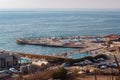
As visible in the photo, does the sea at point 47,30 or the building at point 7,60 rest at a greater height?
the sea at point 47,30

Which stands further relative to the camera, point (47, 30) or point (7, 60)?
point (47, 30)

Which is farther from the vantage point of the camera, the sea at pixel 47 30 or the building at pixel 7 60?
the sea at pixel 47 30

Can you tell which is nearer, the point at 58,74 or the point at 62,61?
the point at 58,74

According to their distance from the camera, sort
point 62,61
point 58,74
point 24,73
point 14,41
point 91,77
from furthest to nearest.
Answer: point 14,41 → point 62,61 → point 24,73 → point 91,77 → point 58,74

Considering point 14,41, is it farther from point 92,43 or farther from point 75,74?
point 75,74

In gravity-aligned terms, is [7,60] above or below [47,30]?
below

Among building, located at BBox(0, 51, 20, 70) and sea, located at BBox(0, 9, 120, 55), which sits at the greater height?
sea, located at BBox(0, 9, 120, 55)

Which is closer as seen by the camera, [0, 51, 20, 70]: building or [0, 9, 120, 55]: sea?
[0, 51, 20, 70]: building

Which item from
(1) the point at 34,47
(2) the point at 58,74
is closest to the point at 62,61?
(2) the point at 58,74

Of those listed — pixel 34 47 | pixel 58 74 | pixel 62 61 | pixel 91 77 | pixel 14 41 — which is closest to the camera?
pixel 58 74

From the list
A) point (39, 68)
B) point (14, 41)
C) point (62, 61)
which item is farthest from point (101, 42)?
point (39, 68)
